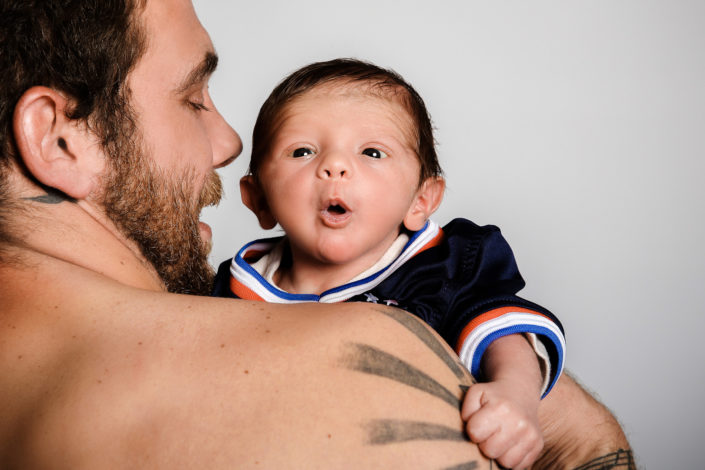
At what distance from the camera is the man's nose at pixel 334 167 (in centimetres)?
206

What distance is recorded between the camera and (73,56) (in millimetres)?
1862

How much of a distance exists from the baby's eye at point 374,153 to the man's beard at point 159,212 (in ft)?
1.66

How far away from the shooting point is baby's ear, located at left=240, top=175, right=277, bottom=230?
2367 millimetres

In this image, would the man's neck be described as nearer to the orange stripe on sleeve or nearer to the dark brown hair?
the dark brown hair

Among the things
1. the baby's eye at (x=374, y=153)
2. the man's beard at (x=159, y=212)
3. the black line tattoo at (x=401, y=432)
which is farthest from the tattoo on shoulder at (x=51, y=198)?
the black line tattoo at (x=401, y=432)

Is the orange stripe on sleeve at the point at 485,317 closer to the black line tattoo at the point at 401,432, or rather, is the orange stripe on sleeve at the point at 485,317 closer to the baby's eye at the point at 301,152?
the black line tattoo at the point at 401,432

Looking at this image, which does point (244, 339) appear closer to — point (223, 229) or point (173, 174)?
point (173, 174)

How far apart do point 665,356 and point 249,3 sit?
3.35 metres

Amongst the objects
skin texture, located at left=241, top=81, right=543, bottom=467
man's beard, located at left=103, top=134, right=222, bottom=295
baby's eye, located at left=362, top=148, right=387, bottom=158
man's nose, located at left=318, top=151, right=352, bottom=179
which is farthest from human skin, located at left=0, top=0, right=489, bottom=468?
baby's eye, located at left=362, top=148, right=387, bottom=158

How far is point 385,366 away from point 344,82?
1.13 metres

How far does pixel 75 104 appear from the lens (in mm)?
1854

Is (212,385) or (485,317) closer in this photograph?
(212,385)

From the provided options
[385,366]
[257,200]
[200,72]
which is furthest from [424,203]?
[385,366]

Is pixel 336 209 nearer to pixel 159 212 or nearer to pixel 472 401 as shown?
pixel 159 212
